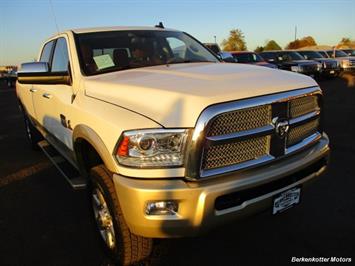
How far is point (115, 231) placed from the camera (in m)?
2.68

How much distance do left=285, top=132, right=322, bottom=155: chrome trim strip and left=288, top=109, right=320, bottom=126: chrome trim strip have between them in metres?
0.18

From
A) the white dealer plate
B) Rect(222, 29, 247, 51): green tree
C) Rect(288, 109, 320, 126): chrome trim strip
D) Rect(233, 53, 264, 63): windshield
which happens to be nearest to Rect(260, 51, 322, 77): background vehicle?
Rect(233, 53, 264, 63): windshield

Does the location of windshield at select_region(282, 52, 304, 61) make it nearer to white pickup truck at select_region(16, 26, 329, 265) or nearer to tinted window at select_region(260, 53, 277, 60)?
tinted window at select_region(260, 53, 277, 60)

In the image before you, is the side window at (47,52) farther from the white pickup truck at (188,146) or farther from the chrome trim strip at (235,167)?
the chrome trim strip at (235,167)

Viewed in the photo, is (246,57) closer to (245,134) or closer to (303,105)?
(303,105)

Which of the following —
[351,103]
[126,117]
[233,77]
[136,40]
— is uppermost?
[136,40]

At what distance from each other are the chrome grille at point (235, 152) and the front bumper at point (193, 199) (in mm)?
94

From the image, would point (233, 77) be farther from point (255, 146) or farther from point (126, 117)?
point (126, 117)

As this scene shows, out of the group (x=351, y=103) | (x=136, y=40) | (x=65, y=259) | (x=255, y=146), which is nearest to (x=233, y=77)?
(x=255, y=146)

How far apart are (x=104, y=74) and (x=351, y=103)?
30.4ft

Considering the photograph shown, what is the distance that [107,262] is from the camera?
3.00m

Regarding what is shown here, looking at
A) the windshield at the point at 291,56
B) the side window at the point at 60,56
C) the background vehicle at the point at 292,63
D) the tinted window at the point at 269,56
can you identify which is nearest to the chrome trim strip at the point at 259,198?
the side window at the point at 60,56

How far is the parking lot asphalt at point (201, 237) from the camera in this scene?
3029 mm

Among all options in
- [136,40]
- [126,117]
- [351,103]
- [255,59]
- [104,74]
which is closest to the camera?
[126,117]
